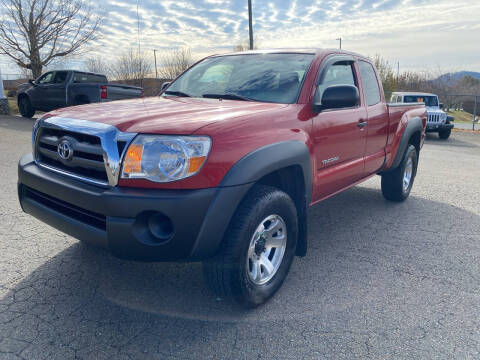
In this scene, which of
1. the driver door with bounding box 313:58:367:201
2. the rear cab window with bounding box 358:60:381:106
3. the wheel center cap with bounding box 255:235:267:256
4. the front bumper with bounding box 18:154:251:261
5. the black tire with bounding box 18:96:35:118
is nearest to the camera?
the front bumper with bounding box 18:154:251:261

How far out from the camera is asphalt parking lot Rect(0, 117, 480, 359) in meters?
2.30

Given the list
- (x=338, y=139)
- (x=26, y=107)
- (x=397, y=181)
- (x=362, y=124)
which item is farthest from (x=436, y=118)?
(x=26, y=107)

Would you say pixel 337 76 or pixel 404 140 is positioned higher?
pixel 337 76

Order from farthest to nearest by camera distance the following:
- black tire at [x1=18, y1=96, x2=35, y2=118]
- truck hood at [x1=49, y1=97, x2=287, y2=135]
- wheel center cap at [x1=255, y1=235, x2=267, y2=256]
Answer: black tire at [x1=18, y1=96, x2=35, y2=118] → wheel center cap at [x1=255, y1=235, x2=267, y2=256] → truck hood at [x1=49, y1=97, x2=287, y2=135]

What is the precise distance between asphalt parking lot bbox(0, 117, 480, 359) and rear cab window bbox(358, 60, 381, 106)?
54.9 inches

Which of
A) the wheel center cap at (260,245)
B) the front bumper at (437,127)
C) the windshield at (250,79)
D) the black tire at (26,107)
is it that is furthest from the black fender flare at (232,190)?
the black tire at (26,107)

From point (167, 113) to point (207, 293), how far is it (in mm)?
1310

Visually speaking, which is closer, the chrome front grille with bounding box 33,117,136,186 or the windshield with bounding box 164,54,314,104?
the chrome front grille with bounding box 33,117,136,186

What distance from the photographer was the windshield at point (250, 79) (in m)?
3.28

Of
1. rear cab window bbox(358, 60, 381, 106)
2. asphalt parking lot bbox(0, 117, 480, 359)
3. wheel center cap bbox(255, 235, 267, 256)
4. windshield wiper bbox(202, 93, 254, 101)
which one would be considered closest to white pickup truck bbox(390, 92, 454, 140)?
rear cab window bbox(358, 60, 381, 106)

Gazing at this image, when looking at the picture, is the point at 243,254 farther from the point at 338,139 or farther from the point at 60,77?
the point at 60,77

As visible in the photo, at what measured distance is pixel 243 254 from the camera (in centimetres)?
246

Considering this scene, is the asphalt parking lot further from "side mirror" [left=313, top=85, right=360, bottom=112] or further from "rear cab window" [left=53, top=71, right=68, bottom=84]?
"rear cab window" [left=53, top=71, right=68, bottom=84]

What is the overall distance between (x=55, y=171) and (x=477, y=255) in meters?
3.60
